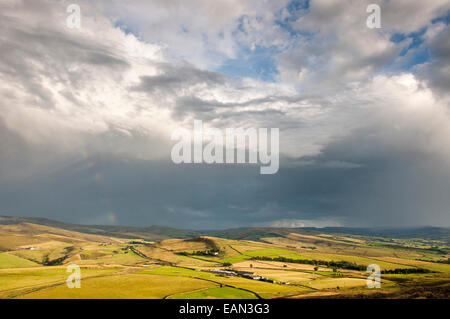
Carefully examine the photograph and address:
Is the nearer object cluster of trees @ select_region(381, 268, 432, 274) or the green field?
the green field

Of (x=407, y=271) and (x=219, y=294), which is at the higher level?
(x=219, y=294)

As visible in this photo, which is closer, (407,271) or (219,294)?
(219,294)

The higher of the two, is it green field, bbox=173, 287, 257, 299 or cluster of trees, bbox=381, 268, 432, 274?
green field, bbox=173, 287, 257, 299

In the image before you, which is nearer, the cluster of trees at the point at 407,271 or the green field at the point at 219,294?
the green field at the point at 219,294

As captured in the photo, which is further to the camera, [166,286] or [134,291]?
[166,286]

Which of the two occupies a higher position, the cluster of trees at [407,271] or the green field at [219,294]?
the green field at [219,294]
